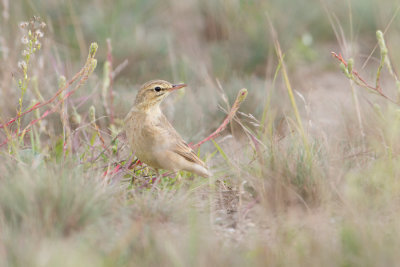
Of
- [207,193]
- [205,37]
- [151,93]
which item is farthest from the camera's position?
[205,37]

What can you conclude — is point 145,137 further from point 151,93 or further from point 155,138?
point 151,93

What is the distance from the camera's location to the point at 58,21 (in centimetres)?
859

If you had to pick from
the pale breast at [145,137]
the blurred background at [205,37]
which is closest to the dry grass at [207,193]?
the pale breast at [145,137]

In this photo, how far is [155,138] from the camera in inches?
169

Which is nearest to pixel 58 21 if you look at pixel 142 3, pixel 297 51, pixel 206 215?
pixel 142 3

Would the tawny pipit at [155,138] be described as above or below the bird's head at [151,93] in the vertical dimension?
below

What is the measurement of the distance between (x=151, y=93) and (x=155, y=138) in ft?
1.50

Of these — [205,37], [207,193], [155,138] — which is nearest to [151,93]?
[155,138]

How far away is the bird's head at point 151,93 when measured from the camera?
4.58m

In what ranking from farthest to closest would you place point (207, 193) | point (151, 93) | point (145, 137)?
point (151, 93)
point (145, 137)
point (207, 193)

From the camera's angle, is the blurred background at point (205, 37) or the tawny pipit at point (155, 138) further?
the blurred background at point (205, 37)

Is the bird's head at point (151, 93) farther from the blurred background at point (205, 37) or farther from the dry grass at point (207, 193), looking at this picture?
the blurred background at point (205, 37)

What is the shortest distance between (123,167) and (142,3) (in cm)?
563

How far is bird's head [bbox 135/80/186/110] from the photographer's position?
458cm
